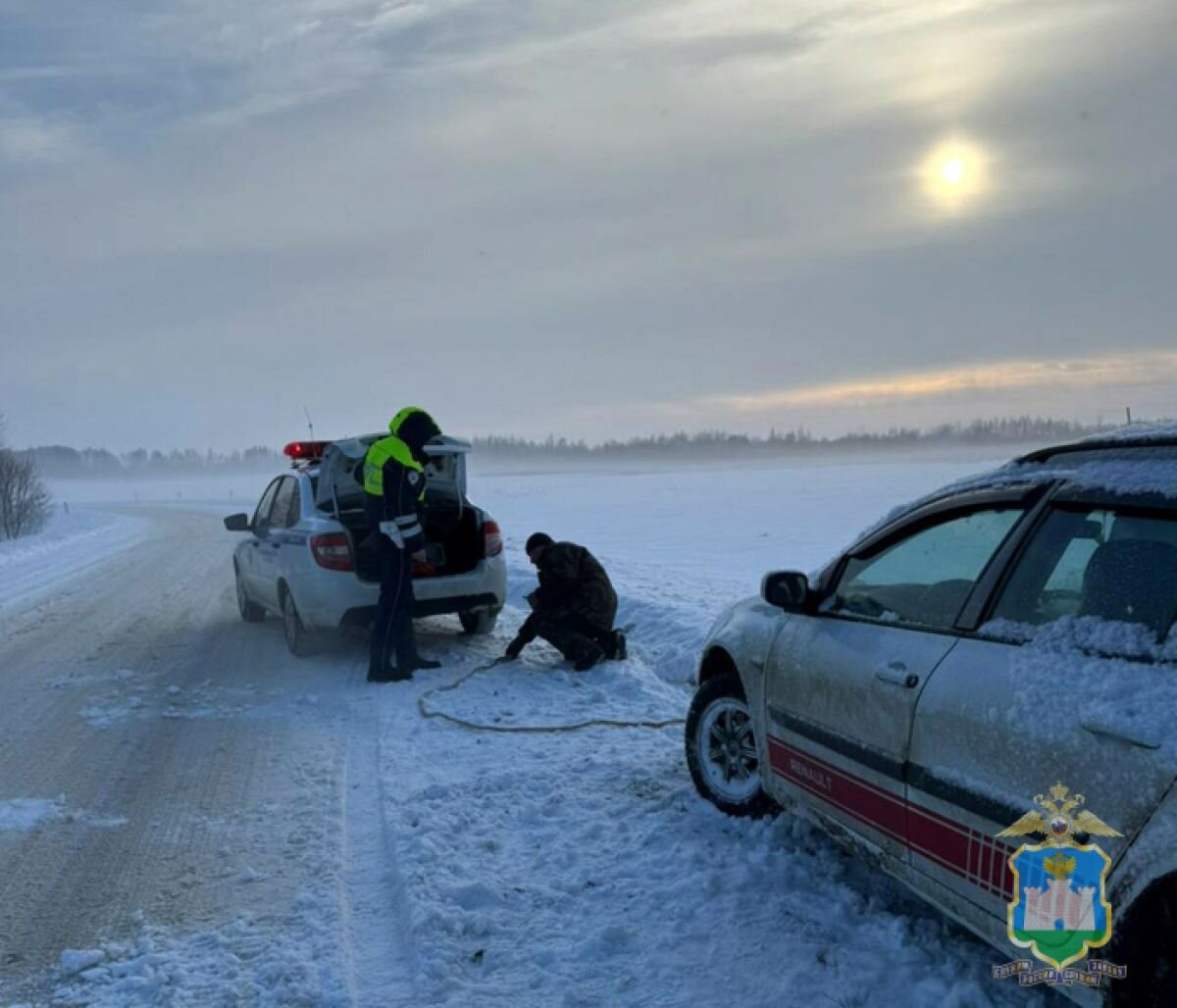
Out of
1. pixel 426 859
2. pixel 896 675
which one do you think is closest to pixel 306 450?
pixel 426 859

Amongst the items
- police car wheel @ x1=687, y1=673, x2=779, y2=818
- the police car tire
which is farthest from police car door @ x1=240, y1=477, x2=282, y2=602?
police car wheel @ x1=687, y1=673, x2=779, y2=818

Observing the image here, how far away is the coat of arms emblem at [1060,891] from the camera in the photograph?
2336 millimetres

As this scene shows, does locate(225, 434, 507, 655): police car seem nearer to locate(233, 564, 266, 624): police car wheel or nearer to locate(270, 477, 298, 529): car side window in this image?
locate(270, 477, 298, 529): car side window

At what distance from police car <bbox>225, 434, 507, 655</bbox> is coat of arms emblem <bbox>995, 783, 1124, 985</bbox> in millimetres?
6215

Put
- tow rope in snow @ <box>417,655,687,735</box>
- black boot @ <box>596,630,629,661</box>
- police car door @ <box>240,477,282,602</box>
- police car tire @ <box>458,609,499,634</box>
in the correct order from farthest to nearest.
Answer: police car door @ <box>240,477,282,602</box>, police car tire @ <box>458,609,499,634</box>, black boot @ <box>596,630,629,661</box>, tow rope in snow @ <box>417,655,687,735</box>

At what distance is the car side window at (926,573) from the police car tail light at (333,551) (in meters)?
5.17

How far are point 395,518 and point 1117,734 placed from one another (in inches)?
241

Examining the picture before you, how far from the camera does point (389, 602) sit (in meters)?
7.82

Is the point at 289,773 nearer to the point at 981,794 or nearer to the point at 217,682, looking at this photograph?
the point at 217,682

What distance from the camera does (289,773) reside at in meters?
5.61

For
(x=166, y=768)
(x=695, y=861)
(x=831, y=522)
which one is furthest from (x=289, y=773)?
(x=831, y=522)

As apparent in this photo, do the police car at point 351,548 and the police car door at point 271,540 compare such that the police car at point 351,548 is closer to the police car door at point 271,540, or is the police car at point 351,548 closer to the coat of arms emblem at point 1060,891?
the police car door at point 271,540

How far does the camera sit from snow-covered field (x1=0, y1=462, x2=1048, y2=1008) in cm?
336

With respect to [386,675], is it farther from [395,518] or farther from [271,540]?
[271,540]
